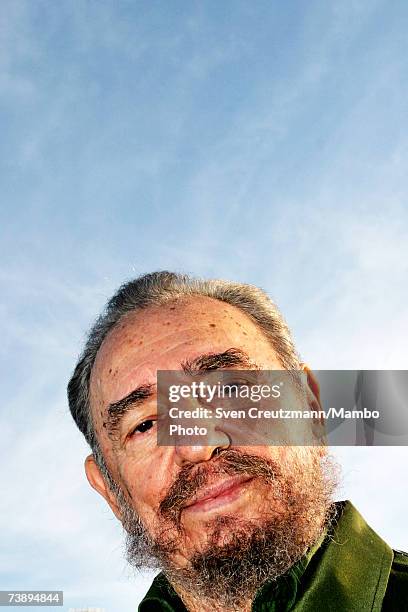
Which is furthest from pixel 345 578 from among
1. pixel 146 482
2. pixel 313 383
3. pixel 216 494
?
pixel 313 383

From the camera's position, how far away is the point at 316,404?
13.8ft

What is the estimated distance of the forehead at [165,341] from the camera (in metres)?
3.87

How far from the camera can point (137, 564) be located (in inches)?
157

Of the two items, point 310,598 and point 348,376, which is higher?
point 348,376

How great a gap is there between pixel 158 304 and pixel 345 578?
209 centimetres

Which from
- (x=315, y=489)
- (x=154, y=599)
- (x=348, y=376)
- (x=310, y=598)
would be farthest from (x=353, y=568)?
(x=348, y=376)

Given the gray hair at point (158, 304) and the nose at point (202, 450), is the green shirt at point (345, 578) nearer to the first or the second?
the nose at point (202, 450)

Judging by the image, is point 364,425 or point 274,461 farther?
point 364,425

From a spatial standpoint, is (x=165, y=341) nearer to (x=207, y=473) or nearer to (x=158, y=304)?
(x=158, y=304)

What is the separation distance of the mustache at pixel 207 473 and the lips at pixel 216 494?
0.03 metres

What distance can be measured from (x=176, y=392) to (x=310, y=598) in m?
1.27

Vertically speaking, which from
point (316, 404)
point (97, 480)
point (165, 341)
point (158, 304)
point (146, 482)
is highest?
point (158, 304)

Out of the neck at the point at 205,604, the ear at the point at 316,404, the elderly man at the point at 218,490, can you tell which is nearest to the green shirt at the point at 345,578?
the elderly man at the point at 218,490

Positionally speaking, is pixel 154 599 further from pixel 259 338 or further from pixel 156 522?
pixel 259 338
